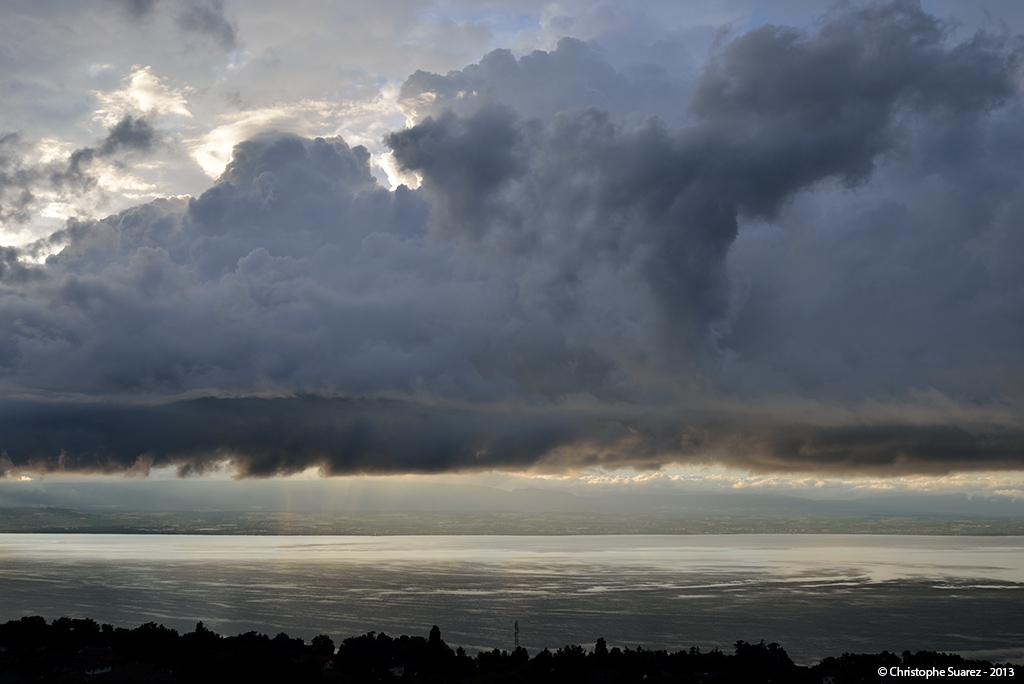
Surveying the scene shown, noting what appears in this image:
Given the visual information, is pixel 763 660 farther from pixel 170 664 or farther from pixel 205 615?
pixel 205 615

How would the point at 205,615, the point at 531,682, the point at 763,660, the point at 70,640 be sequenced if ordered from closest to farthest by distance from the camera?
the point at 531,682 < the point at 763,660 < the point at 70,640 < the point at 205,615

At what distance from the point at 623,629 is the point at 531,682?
238 ft

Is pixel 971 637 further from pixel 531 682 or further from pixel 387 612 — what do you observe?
pixel 387 612

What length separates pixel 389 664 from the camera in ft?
306

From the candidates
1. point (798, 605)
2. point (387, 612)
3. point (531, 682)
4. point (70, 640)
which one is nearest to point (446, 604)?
point (387, 612)

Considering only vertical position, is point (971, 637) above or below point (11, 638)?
below

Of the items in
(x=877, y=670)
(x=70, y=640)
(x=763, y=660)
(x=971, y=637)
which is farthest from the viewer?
(x=971, y=637)

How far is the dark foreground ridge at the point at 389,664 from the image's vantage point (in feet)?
269

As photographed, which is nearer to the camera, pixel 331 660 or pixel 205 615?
pixel 331 660

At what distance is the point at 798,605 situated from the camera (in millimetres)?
191375

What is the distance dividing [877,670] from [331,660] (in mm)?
62618

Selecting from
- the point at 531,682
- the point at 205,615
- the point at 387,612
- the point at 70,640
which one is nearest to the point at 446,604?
the point at 387,612

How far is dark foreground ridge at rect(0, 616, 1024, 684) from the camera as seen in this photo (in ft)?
269

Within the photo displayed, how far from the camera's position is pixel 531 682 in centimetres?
8156
